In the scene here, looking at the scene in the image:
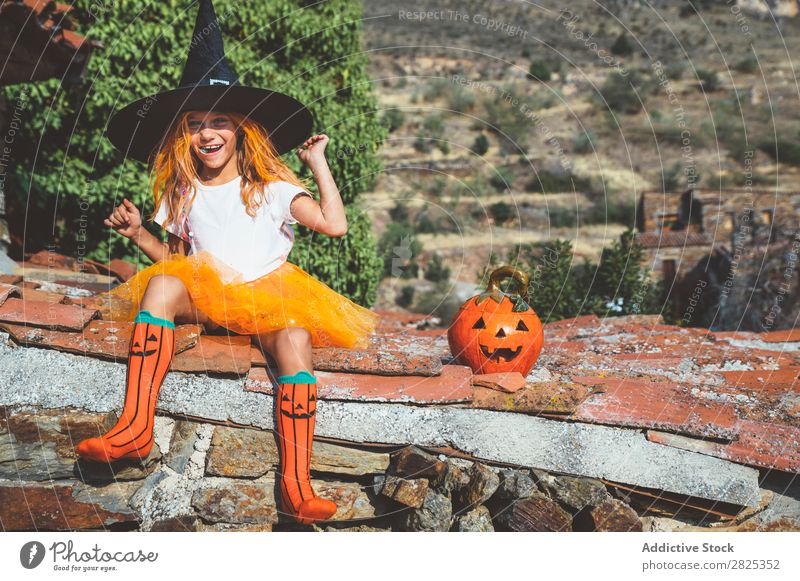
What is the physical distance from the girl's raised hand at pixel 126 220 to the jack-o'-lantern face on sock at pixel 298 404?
1059 millimetres

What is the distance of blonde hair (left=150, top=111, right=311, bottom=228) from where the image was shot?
2807mm

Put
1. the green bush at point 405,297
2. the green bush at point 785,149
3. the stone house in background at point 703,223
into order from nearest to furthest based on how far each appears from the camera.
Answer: the stone house in background at point 703,223 → the green bush at point 405,297 → the green bush at point 785,149

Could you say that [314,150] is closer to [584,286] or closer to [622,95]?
[584,286]

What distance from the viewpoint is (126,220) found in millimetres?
2822

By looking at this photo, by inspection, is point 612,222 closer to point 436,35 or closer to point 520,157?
point 520,157

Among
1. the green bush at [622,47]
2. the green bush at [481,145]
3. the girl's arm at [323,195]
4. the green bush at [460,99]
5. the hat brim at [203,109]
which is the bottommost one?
the girl's arm at [323,195]

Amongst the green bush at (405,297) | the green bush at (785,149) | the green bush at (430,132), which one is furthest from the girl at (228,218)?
the green bush at (785,149)

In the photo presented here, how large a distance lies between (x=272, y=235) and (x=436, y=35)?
2948 centimetres

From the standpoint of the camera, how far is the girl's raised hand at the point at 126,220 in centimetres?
282

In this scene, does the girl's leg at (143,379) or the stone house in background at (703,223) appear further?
the stone house in background at (703,223)

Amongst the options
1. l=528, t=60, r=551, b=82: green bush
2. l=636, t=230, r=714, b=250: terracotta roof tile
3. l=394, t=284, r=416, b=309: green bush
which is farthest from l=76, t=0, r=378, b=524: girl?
l=528, t=60, r=551, b=82: green bush

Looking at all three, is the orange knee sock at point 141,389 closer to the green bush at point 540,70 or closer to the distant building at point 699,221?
the distant building at point 699,221

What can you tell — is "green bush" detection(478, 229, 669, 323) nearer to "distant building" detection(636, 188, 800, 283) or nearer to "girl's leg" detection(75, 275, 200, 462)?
"distant building" detection(636, 188, 800, 283)

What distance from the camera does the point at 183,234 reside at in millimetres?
2857
